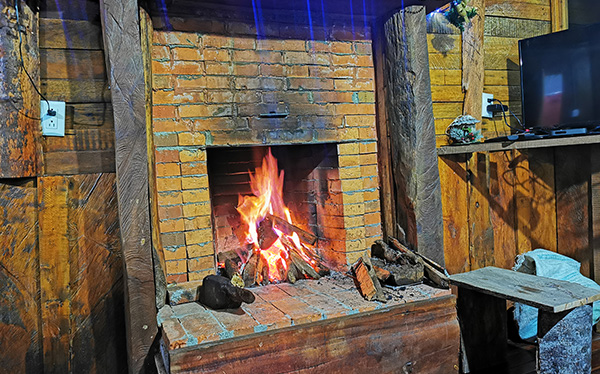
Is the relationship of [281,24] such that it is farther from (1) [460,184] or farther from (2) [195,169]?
(1) [460,184]

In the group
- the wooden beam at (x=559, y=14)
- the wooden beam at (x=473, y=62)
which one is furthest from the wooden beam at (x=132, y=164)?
the wooden beam at (x=559, y=14)

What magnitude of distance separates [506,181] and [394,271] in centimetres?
135

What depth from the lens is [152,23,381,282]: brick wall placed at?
236 cm

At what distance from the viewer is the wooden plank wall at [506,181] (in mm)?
3078

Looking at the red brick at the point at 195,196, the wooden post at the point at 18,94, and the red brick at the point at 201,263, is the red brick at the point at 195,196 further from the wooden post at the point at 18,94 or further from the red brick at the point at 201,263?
the wooden post at the point at 18,94

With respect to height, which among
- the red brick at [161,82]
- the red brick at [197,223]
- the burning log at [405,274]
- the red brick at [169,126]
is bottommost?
the burning log at [405,274]

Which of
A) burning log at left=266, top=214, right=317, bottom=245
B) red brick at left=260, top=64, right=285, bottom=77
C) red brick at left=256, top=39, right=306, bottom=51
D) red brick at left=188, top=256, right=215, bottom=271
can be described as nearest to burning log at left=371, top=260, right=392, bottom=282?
burning log at left=266, top=214, right=317, bottom=245

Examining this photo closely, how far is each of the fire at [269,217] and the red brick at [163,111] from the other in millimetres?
863

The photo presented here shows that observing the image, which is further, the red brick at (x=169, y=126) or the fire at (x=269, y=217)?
the fire at (x=269, y=217)

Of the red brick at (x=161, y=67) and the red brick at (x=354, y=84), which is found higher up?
the red brick at (x=161, y=67)

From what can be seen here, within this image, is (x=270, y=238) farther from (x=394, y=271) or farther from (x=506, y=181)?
(x=506, y=181)

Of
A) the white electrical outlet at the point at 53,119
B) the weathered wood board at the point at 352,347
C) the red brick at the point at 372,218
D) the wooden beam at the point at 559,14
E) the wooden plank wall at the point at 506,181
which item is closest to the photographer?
the weathered wood board at the point at 352,347

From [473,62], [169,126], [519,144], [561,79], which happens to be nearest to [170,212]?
[169,126]

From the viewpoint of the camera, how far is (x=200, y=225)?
2.43 metres
